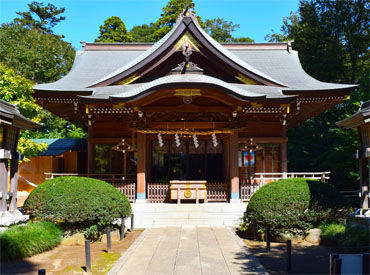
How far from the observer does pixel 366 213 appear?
798 cm

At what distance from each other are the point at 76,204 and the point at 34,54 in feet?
80.8

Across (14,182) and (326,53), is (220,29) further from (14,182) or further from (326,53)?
(14,182)

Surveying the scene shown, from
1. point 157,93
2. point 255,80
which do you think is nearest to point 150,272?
point 157,93

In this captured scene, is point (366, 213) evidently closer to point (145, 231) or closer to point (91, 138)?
point (145, 231)

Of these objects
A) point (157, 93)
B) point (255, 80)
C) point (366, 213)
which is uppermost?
point (255, 80)

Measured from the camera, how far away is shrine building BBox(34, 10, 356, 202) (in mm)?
13922

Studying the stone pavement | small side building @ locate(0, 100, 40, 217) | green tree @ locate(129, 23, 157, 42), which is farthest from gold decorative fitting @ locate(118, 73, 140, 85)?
green tree @ locate(129, 23, 157, 42)

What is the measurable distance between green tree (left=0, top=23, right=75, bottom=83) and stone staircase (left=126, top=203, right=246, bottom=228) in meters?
20.8

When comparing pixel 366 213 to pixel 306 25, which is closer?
pixel 366 213

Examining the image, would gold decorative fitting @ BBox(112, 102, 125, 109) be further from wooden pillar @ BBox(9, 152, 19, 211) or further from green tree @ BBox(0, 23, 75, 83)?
green tree @ BBox(0, 23, 75, 83)

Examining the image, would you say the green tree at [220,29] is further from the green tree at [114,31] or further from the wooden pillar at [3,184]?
the wooden pillar at [3,184]

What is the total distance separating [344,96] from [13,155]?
13.6m

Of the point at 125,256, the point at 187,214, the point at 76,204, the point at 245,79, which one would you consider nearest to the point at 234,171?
the point at 187,214

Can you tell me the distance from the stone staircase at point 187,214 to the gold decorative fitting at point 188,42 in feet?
23.5
